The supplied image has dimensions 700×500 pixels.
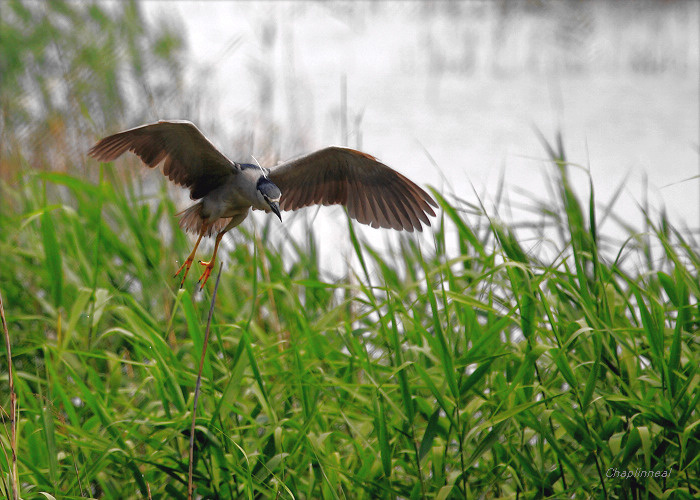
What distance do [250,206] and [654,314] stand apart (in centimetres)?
136

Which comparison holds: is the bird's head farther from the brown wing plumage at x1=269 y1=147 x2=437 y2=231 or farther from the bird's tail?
the brown wing plumage at x1=269 y1=147 x2=437 y2=231

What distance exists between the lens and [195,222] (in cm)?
204

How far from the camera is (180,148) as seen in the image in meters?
1.93

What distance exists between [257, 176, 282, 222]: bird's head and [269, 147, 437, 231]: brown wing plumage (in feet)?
1.46

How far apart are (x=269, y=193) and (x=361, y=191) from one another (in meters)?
0.70

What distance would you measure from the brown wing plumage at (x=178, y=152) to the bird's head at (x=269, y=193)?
16 cm

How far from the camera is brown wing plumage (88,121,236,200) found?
1.77 meters

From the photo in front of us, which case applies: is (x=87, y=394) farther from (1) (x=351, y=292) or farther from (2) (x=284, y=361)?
(1) (x=351, y=292)

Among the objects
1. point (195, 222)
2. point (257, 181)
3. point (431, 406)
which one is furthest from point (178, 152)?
point (431, 406)

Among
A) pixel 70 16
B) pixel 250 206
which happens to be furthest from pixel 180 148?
pixel 70 16

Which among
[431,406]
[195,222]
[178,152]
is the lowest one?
[431,406]

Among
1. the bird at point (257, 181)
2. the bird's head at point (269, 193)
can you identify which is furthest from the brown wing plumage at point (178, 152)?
the bird's head at point (269, 193)

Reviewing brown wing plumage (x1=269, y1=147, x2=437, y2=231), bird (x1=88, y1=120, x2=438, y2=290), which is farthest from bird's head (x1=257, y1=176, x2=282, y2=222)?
brown wing plumage (x1=269, y1=147, x2=437, y2=231)

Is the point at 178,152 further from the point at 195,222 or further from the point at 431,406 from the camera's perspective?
the point at 431,406
